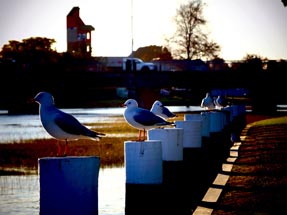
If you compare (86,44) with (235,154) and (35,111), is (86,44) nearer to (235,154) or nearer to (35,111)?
A: (35,111)

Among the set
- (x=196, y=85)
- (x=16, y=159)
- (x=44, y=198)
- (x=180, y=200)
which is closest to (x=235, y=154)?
(x=16, y=159)

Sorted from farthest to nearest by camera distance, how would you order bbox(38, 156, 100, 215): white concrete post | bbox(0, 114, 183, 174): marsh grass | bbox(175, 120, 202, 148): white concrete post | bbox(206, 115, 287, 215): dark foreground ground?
bbox(0, 114, 183, 174): marsh grass
bbox(175, 120, 202, 148): white concrete post
bbox(206, 115, 287, 215): dark foreground ground
bbox(38, 156, 100, 215): white concrete post

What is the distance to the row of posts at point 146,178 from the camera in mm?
9594

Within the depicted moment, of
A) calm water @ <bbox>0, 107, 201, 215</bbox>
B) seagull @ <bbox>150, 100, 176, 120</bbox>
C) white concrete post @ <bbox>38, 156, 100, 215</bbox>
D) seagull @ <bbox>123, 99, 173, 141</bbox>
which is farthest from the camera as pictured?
seagull @ <bbox>150, 100, 176, 120</bbox>

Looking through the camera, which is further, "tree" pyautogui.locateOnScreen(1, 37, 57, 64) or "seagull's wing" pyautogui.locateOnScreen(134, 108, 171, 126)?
"tree" pyautogui.locateOnScreen(1, 37, 57, 64)

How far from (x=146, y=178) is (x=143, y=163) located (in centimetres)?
27

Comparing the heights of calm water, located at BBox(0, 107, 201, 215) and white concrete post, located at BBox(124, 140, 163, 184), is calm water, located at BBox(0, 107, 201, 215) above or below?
below

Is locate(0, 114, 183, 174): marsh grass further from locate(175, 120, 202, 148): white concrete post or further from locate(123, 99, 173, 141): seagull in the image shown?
locate(123, 99, 173, 141): seagull

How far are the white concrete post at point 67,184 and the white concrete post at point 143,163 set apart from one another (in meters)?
2.29

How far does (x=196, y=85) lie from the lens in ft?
299

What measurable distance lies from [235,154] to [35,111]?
224 ft

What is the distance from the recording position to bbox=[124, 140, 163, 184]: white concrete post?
39.7 ft

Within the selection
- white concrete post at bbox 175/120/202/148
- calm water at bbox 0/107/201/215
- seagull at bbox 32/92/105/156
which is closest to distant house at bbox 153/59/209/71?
calm water at bbox 0/107/201/215

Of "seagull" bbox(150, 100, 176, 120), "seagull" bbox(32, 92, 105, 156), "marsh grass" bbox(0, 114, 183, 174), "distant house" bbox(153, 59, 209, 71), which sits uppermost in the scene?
"distant house" bbox(153, 59, 209, 71)
